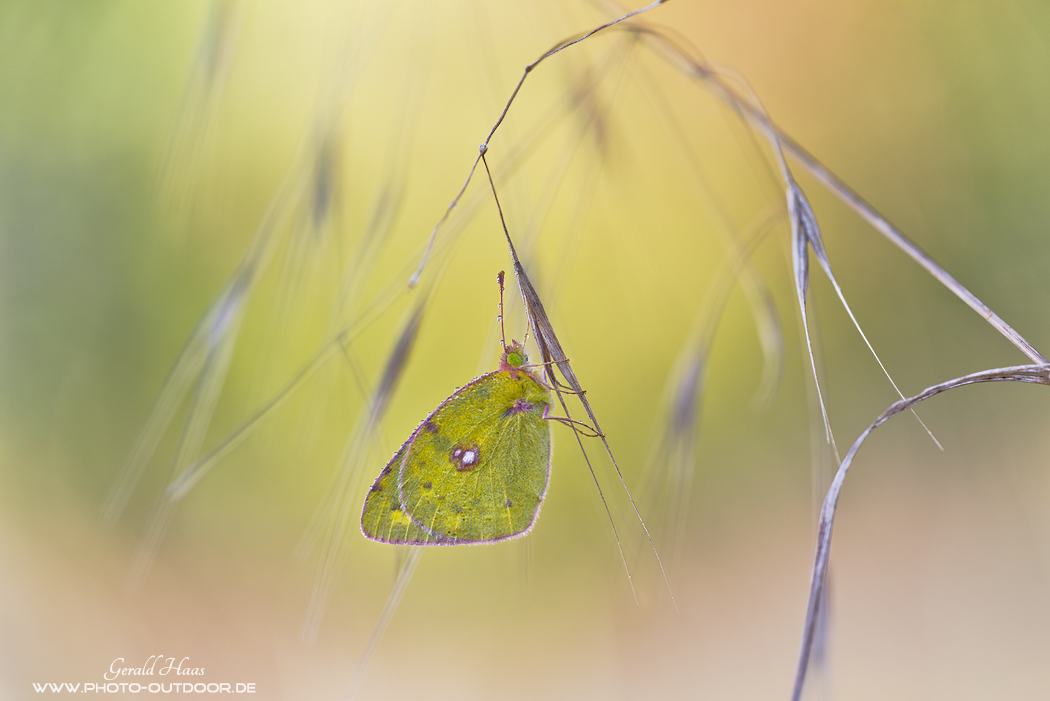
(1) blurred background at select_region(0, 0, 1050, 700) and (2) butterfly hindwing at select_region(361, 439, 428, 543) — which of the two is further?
(1) blurred background at select_region(0, 0, 1050, 700)

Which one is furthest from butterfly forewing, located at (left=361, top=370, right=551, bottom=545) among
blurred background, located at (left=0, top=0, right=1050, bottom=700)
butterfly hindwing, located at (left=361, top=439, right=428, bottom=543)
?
blurred background, located at (left=0, top=0, right=1050, bottom=700)

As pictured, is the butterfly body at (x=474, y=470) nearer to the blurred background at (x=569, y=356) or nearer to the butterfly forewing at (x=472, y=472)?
the butterfly forewing at (x=472, y=472)

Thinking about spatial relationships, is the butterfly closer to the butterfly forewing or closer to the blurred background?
the butterfly forewing

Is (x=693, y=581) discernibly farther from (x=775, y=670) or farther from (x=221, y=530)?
(x=221, y=530)

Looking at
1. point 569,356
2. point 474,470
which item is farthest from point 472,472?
point 569,356

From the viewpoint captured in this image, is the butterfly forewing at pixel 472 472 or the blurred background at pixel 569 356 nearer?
the butterfly forewing at pixel 472 472

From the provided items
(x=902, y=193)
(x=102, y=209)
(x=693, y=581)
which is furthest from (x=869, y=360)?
(x=102, y=209)

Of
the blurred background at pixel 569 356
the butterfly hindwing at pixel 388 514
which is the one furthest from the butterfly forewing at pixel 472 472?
the blurred background at pixel 569 356

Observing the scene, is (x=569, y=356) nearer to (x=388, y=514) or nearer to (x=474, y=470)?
(x=474, y=470)
